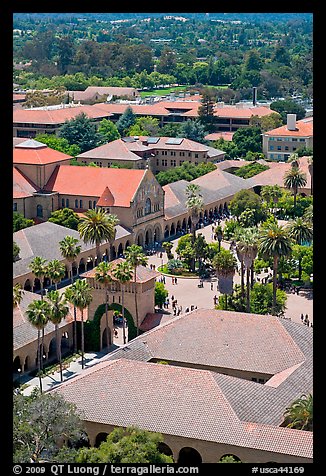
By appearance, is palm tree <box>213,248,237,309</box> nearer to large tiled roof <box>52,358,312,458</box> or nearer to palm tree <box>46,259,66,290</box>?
palm tree <box>46,259,66,290</box>

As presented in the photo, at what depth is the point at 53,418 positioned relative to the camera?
2550 centimetres

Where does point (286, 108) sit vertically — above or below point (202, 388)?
above

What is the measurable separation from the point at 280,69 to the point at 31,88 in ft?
164

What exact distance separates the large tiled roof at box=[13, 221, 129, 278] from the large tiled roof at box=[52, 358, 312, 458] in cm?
2022

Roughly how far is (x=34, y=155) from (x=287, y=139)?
3669 centimetres

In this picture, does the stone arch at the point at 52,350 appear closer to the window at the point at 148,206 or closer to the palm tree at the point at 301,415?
the palm tree at the point at 301,415

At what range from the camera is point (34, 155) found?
236ft

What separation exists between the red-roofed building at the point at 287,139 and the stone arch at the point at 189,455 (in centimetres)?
7269

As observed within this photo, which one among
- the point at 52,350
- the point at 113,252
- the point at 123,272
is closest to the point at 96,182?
the point at 113,252

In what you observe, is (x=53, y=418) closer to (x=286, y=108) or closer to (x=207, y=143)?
(x=207, y=143)

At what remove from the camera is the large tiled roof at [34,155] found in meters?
71.2

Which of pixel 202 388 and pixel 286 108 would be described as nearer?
pixel 202 388
